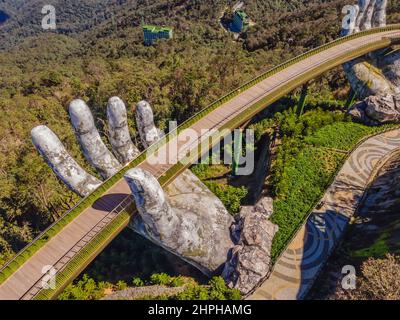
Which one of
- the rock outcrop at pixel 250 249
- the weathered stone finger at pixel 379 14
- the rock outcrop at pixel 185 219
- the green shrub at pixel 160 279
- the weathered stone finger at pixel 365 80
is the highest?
→ the weathered stone finger at pixel 379 14

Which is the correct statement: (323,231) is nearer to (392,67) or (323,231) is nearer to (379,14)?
(392,67)

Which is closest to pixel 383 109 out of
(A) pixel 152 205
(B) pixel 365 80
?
(B) pixel 365 80

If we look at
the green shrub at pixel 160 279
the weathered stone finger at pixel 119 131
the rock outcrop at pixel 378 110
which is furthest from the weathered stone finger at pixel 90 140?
the rock outcrop at pixel 378 110

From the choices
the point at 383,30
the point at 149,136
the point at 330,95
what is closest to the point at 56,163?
the point at 149,136

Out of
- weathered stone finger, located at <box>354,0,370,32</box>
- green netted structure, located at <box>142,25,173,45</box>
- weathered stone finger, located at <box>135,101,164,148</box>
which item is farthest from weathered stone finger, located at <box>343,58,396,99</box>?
green netted structure, located at <box>142,25,173,45</box>

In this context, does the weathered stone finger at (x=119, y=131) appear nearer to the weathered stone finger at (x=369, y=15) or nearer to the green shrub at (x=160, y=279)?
the green shrub at (x=160, y=279)

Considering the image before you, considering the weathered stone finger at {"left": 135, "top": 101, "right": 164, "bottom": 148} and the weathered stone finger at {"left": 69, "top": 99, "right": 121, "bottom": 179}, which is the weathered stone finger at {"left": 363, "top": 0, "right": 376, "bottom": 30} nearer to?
the weathered stone finger at {"left": 135, "top": 101, "right": 164, "bottom": 148}

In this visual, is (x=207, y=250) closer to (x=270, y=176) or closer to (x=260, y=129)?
(x=270, y=176)
